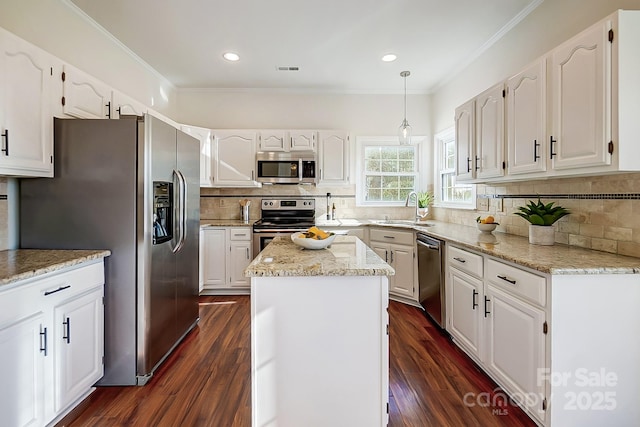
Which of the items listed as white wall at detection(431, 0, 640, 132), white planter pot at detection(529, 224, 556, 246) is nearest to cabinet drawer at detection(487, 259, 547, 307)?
white planter pot at detection(529, 224, 556, 246)

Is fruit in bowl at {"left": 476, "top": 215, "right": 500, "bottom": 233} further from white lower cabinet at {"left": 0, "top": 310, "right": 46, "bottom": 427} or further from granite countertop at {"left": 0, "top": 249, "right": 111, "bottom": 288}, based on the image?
white lower cabinet at {"left": 0, "top": 310, "right": 46, "bottom": 427}

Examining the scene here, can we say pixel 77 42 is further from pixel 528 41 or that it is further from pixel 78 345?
pixel 528 41

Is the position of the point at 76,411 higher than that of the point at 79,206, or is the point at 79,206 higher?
the point at 79,206

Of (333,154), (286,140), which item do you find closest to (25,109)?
(286,140)

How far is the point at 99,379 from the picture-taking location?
204cm

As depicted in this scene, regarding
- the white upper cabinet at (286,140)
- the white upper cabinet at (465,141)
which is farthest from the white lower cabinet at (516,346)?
the white upper cabinet at (286,140)

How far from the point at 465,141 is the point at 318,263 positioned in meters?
2.19

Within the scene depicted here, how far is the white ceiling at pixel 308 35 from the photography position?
253 cm

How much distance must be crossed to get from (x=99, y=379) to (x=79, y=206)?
1.17 metres

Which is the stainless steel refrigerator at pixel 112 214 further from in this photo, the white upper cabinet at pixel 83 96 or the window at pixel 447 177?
the window at pixel 447 177

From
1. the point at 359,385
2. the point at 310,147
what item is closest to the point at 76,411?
the point at 359,385

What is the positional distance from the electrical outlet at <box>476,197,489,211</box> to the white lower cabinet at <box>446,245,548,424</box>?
948mm

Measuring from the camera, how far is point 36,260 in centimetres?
172

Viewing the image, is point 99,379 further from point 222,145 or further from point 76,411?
point 222,145
